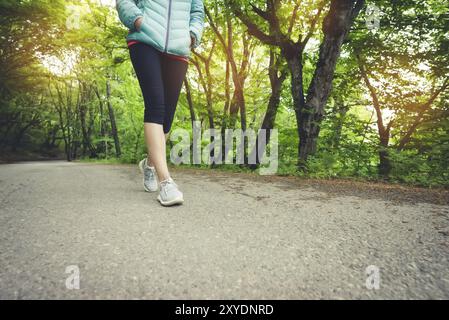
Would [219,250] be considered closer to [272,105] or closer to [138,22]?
[138,22]

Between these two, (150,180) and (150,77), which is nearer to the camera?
(150,77)

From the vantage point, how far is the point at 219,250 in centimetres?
148

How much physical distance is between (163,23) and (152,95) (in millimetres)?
637

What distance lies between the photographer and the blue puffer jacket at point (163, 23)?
2459 mm

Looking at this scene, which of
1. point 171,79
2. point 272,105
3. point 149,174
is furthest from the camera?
point 272,105

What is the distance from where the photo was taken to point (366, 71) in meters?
9.14

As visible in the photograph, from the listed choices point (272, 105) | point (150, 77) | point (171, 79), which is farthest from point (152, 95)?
point (272, 105)

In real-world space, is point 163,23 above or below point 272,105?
below

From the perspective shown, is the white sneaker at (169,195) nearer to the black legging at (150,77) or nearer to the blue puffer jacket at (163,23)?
the black legging at (150,77)

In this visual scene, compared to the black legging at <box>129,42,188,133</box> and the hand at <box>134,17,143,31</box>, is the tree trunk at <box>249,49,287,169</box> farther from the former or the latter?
the hand at <box>134,17,143,31</box>

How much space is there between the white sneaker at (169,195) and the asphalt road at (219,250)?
0.25 feet

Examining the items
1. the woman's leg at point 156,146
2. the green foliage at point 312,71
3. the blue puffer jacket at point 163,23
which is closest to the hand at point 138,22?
the blue puffer jacket at point 163,23

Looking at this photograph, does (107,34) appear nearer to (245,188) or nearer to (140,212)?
(245,188)
